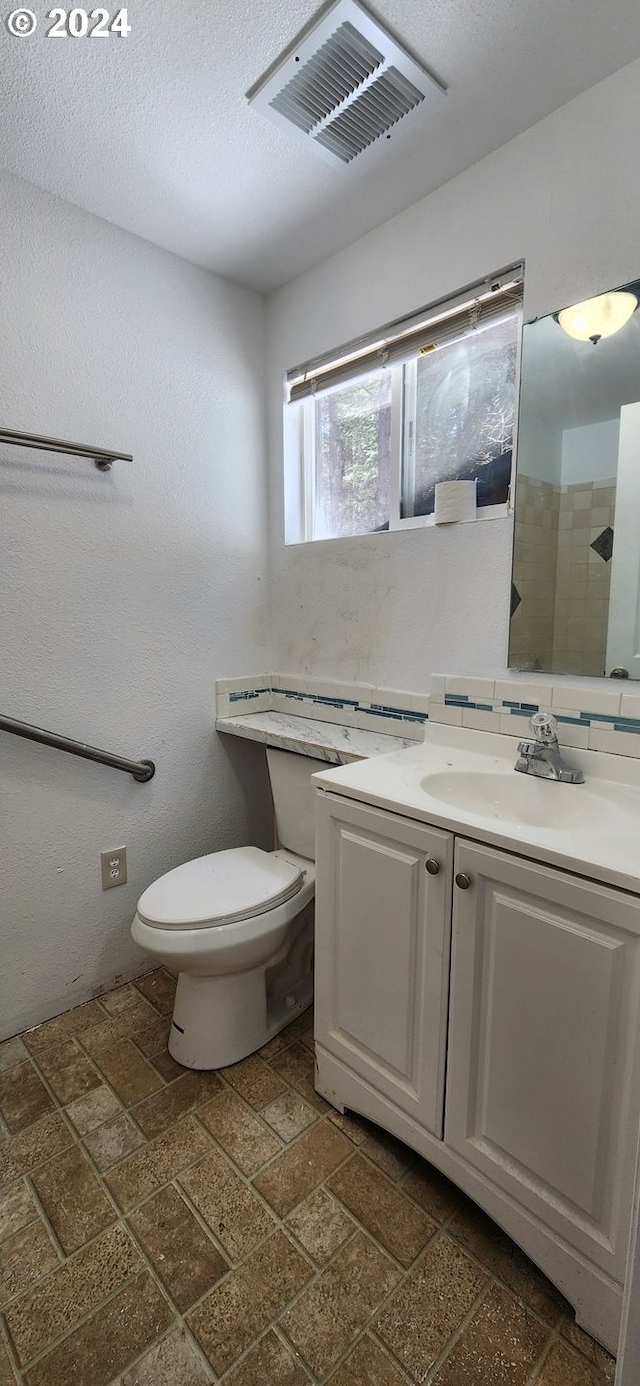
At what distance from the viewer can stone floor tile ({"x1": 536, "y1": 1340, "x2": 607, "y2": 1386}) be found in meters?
0.82

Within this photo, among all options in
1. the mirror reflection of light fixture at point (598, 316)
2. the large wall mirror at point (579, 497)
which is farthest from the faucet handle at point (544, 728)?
the mirror reflection of light fixture at point (598, 316)

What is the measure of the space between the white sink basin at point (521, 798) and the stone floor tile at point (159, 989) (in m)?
1.06

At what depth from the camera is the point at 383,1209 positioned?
3.50 feet

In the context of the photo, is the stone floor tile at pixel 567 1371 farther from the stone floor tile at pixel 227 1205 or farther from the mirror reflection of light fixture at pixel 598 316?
the mirror reflection of light fixture at pixel 598 316

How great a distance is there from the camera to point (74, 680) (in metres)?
1.55

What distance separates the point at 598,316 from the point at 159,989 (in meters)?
2.05

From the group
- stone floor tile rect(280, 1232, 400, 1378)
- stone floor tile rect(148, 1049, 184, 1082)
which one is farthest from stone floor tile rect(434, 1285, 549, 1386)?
stone floor tile rect(148, 1049, 184, 1082)

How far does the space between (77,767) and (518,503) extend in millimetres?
1334

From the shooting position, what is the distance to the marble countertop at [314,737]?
59.6 inches

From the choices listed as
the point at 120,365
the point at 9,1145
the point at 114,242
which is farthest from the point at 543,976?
the point at 114,242

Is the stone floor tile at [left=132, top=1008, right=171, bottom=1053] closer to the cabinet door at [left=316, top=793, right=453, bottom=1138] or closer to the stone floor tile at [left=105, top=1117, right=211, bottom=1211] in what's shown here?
the stone floor tile at [left=105, top=1117, right=211, bottom=1211]

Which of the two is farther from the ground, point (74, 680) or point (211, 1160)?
point (74, 680)

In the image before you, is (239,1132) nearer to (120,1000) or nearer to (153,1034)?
(153,1034)

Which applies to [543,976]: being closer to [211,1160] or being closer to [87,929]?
[211,1160]
